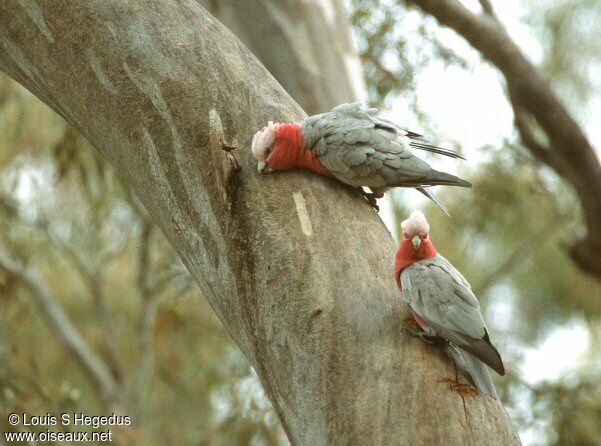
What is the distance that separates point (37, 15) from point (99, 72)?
33 cm

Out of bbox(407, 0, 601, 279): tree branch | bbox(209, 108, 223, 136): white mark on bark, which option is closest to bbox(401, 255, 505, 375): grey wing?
bbox(209, 108, 223, 136): white mark on bark

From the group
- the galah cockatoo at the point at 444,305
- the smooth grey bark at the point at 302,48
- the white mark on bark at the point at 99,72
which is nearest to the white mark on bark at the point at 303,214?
the galah cockatoo at the point at 444,305

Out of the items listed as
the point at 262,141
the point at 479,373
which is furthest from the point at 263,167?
the point at 479,373

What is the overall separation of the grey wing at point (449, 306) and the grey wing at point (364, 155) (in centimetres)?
33

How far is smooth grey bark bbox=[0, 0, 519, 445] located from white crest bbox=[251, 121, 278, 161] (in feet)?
0.20

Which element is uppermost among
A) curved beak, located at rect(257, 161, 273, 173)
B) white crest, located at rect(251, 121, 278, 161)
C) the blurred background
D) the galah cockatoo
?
the galah cockatoo

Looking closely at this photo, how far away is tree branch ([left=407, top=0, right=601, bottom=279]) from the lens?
153 inches

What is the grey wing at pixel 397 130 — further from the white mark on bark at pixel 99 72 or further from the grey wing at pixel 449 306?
the white mark on bark at pixel 99 72

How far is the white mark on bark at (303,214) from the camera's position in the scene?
221cm

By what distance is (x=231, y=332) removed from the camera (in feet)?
7.63

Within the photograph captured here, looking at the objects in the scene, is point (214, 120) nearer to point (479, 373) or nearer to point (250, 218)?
point (250, 218)

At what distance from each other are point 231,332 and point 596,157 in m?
2.48

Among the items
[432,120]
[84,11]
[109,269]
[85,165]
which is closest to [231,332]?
[84,11]

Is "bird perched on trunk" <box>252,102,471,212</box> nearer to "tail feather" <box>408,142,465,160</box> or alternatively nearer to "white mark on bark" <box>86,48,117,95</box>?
Result: "tail feather" <box>408,142,465,160</box>
